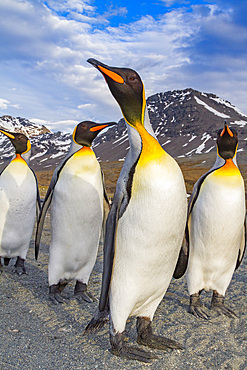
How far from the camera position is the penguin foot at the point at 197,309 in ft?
13.4

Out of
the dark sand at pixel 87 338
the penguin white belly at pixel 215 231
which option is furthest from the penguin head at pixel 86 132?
the dark sand at pixel 87 338

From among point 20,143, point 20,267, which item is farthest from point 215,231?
point 20,143

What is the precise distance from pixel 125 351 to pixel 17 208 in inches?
126

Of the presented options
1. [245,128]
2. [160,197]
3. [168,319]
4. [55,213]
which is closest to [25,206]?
[55,213]

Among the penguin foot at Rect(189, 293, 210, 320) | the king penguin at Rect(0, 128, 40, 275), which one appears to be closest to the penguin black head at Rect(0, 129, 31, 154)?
the king penguin at Rect(0, 128, 40, 275)

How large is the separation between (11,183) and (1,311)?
6.91ft

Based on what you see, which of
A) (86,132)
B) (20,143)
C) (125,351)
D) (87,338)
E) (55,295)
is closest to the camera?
(125,351)

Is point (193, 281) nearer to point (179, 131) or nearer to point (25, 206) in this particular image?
point (25, 206)

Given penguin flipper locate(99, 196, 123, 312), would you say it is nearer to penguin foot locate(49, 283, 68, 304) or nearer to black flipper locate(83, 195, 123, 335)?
black flipper locate(83, 195, 123, 335)

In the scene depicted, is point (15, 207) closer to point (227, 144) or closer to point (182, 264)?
point (182, 264)

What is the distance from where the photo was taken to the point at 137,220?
285 cm

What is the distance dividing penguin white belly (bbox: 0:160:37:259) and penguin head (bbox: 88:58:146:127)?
307 cm

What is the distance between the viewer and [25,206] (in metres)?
5.51

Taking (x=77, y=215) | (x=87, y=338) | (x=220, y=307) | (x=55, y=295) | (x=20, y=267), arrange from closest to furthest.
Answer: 1. (x=87, y=338)
2. (x=220, y=307)
3. (x=77, y=215)
4. (x=55, y=295)
5. (x=20, y=267)
